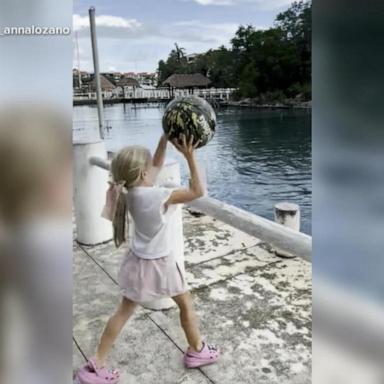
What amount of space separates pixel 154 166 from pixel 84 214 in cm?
115

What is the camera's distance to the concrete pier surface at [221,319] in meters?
1.33

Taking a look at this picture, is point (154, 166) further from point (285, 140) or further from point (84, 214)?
point (84, 214)

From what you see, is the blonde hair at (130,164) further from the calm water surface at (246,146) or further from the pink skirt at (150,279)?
the pink skirt at (150,279)

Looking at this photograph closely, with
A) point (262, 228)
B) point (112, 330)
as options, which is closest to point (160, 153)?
point (262, 228)

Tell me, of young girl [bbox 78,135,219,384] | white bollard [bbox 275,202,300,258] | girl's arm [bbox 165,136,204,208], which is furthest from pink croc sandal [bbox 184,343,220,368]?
white bollard [bbox 275,202,300,258]

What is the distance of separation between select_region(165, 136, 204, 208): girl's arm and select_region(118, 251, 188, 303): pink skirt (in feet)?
0.59

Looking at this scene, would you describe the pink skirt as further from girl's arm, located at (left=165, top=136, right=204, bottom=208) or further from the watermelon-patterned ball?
the watermelon-patterned ball

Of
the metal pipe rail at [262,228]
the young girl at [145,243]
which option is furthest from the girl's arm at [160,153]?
the metal pipe rail at [262,228]

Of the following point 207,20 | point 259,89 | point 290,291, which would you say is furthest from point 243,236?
point 207,20

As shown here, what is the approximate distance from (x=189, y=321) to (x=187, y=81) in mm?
708

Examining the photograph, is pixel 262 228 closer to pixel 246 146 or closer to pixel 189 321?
pixel 189 321

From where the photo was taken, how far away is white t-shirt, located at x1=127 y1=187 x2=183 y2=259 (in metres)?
1.18

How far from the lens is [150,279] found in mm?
1245

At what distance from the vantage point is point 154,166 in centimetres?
123
